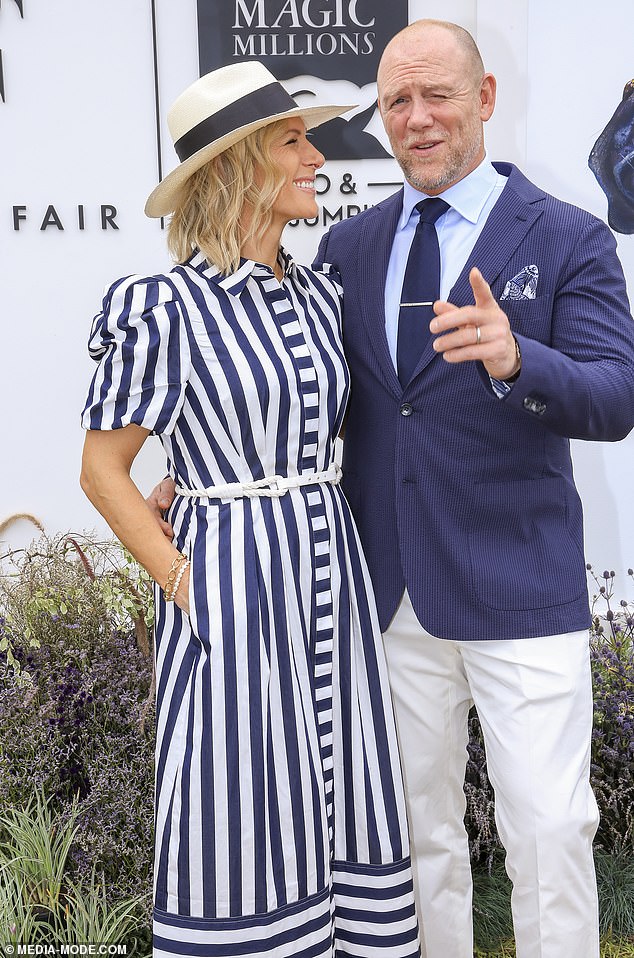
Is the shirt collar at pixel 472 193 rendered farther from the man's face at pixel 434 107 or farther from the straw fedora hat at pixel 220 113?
the straw fedora hat at pixel 220 113

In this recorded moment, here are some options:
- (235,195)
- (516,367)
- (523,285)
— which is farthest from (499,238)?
(235,195)

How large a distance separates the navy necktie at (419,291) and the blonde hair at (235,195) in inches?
12.7

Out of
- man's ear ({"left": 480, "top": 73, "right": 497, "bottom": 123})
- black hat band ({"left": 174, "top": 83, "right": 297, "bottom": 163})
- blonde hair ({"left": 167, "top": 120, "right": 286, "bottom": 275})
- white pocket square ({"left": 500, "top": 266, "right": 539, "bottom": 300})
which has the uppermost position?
man's ear ({"left": 480, "top": 73, "right": 497, "bottom": 123})

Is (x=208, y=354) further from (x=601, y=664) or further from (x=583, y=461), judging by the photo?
(x=583, y=461)

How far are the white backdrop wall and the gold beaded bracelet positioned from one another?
5.69 feet

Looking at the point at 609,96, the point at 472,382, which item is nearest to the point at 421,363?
the point at 472,382

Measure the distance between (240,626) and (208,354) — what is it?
52 centimetres

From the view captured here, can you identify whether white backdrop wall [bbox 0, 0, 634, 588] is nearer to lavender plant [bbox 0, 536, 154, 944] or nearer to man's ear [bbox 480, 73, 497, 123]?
lavender plant [bbox 0, 536, 154, 944]

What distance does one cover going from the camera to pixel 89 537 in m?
3.25

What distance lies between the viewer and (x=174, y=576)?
70.9 inches

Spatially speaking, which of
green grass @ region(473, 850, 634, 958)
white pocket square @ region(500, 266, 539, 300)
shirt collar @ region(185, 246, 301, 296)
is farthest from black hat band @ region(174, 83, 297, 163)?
green grass @ region(473, 850, 634, 958)

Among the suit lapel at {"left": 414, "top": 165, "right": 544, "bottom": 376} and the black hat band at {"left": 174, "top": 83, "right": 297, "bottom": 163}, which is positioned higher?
the black hat band at {"left": 174, "top": 83, "right": 297, "bottom": 163}

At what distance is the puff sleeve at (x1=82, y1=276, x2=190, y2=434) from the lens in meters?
1.72

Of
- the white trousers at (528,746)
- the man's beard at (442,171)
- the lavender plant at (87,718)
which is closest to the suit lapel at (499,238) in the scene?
the man's beard at (442,171)
